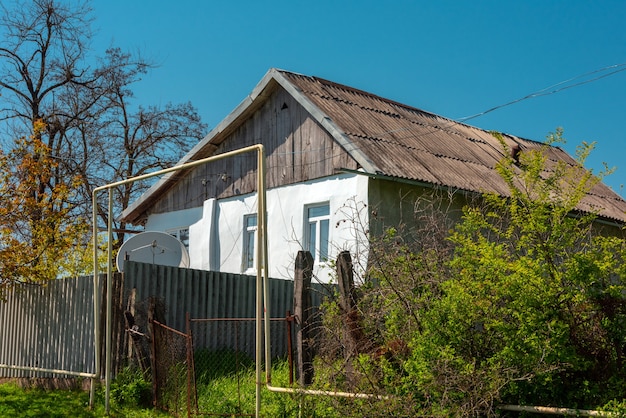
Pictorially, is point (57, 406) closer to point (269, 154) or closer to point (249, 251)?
point (249, 251)

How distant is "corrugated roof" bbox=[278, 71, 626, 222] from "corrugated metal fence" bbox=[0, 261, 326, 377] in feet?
11.9

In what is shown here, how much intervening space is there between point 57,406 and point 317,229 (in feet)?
23.2

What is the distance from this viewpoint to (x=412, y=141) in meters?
18.3

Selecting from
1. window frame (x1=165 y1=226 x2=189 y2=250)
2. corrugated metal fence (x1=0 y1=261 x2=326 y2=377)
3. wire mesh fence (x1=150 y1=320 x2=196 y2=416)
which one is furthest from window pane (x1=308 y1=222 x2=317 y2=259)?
wire mesh fence (x1=150 y1=320 x2=196 y2=416)

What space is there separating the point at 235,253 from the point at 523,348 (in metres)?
12.8

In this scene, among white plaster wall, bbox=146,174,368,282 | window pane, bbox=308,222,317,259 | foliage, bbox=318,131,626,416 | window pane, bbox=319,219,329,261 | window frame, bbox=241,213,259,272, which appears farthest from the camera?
window frame, bbox=241,213,259,272

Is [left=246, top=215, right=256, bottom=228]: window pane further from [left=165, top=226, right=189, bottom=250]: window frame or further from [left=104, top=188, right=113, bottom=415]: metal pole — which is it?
[left=104, top=188, right=113, bottom=415]: metal pole

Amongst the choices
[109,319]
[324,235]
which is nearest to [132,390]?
[109,319]

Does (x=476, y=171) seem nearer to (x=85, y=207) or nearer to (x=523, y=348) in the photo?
(x=523, y=348)

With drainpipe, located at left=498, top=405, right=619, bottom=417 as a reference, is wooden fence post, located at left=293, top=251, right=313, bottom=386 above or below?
above

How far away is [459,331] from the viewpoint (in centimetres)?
693

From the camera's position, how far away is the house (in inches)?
634

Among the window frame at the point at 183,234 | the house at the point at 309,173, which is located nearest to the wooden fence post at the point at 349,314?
the house at the point at 309,173

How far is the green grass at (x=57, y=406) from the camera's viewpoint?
1100 centimetres
